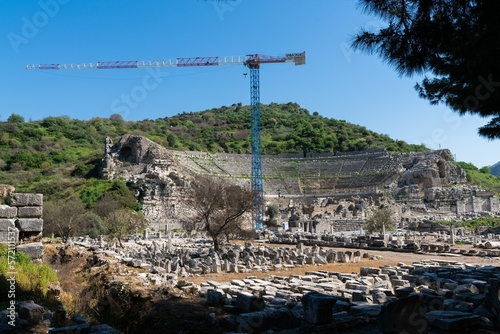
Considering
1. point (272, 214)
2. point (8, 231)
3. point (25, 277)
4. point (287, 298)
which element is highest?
point (272, 214)

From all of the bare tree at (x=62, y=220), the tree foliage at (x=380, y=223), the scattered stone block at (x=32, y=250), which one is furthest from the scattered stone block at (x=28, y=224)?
the tree foliage at (x=380, y=223)

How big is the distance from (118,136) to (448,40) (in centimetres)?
7572

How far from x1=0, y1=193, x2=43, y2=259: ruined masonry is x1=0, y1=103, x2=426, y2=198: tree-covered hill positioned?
32060 mm

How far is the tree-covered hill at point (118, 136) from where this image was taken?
50.2 metres

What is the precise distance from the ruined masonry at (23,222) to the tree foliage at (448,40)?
894cm

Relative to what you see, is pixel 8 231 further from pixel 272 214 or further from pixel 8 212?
pixel 272 214

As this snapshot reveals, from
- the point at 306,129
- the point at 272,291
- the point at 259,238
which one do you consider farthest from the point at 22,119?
the point at 272,291

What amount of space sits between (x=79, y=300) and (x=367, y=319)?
6.72 metres

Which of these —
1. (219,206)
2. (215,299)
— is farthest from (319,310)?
(219,206)

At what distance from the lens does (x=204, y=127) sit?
101m

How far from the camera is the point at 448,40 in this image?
22.1 ft

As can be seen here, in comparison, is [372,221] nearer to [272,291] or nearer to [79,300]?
[272,291]

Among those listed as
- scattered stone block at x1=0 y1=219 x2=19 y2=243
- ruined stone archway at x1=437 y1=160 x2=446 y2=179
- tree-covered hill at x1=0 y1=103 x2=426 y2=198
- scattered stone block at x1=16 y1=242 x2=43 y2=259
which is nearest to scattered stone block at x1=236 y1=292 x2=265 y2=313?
scattered stone block at x1=16 y1=242 x2=43 y2=259

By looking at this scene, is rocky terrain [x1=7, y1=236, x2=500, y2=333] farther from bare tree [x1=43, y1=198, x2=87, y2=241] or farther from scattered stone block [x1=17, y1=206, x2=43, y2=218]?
bare tree [x1=43, y1=198, x2=87, y2=241]
